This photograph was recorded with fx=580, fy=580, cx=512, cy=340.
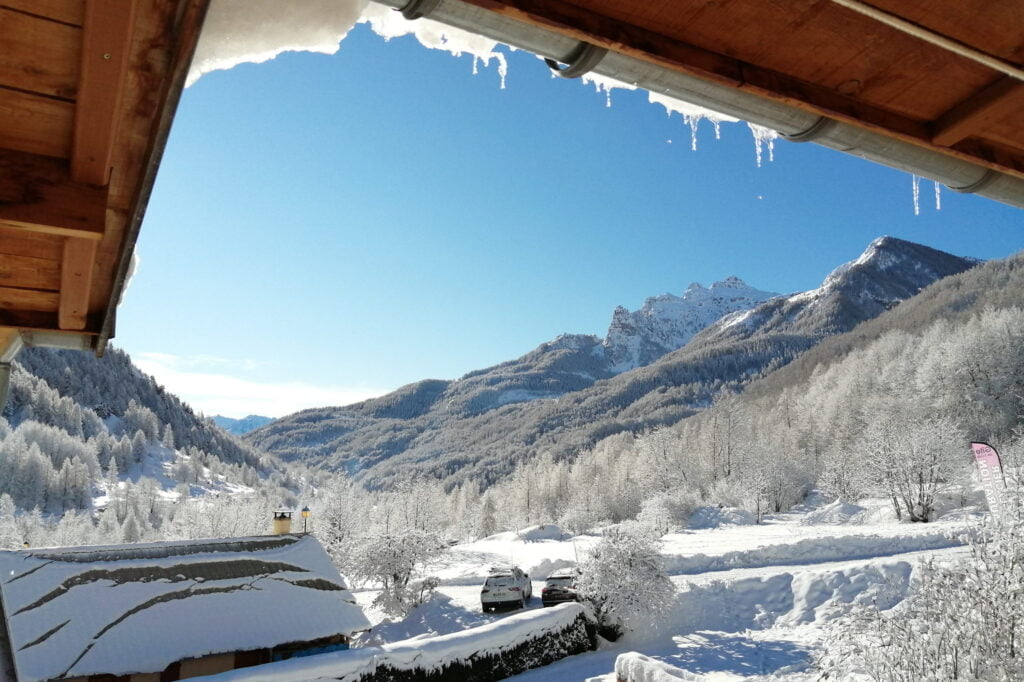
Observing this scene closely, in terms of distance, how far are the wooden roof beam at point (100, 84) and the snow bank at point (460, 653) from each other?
1266 centimetres

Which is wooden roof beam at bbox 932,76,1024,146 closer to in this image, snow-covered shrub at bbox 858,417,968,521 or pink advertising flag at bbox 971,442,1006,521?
pink advertising flag at bbox 971,442,1006,521

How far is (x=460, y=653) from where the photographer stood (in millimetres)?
15930

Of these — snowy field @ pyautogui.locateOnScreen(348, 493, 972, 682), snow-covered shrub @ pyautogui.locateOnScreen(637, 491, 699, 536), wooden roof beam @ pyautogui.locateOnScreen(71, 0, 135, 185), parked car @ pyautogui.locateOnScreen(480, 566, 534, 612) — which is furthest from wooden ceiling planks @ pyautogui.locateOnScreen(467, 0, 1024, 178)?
snow-covered shrub @ pyautogui.locateOnScreen(637, 491, 699, 536)

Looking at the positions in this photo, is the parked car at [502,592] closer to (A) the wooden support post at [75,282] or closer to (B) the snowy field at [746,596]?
(B) the snowy field at [746,596]

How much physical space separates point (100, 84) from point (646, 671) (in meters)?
13.3

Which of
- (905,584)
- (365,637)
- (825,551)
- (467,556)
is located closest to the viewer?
(905,584)

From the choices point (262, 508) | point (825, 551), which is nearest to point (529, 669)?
point (825, 551)

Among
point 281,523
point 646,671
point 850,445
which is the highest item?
point 850,445

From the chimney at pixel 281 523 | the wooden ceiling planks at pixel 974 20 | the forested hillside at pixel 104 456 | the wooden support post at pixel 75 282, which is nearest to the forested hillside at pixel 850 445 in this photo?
the chimney at pixel 281 523

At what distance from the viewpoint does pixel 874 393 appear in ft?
233

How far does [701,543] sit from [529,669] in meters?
17.0

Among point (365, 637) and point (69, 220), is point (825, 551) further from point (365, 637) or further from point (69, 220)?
point (69, 220)

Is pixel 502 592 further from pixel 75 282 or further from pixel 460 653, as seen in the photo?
pixel 75 282

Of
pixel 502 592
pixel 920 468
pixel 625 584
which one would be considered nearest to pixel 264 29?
pixel 625 584
